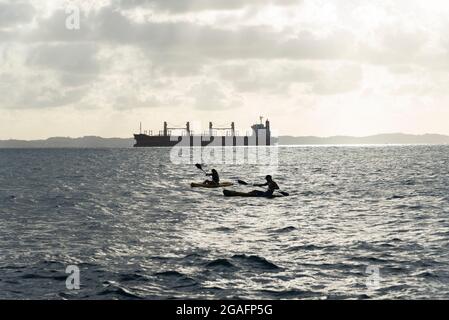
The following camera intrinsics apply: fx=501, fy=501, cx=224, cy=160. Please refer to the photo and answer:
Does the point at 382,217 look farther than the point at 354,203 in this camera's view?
No

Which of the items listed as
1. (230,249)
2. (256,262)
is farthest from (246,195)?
(256,262)

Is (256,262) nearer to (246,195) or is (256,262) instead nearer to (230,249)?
(230,249)

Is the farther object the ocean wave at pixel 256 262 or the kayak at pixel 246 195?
the kayak at pixel 246 195

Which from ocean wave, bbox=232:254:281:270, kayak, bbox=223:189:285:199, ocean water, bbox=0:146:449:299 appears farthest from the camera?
kayak, bbox=223:189:285:199

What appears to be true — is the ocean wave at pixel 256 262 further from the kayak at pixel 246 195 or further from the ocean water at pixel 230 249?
the kayak at pixel 246 195

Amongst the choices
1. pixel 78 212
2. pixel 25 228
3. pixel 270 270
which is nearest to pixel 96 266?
pixel 270 270

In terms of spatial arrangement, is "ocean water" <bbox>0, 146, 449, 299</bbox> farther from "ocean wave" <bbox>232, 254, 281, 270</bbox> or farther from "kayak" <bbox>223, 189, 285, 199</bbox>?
"kayak" <bbox>223, 189, 285, 199</bbox>

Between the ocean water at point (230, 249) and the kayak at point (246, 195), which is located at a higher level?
the kayak at point (246, 195)

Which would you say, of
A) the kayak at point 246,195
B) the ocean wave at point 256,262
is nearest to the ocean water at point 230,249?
the ocean wave at point 256,262

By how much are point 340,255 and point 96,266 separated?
798 cm

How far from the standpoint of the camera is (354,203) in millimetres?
33594

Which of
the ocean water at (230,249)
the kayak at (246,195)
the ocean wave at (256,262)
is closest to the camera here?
the ocean water at (230,249)

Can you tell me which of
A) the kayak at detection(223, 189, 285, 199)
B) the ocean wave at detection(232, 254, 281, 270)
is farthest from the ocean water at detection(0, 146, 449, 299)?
the kayak at detection(223, 189, 285, 199)
